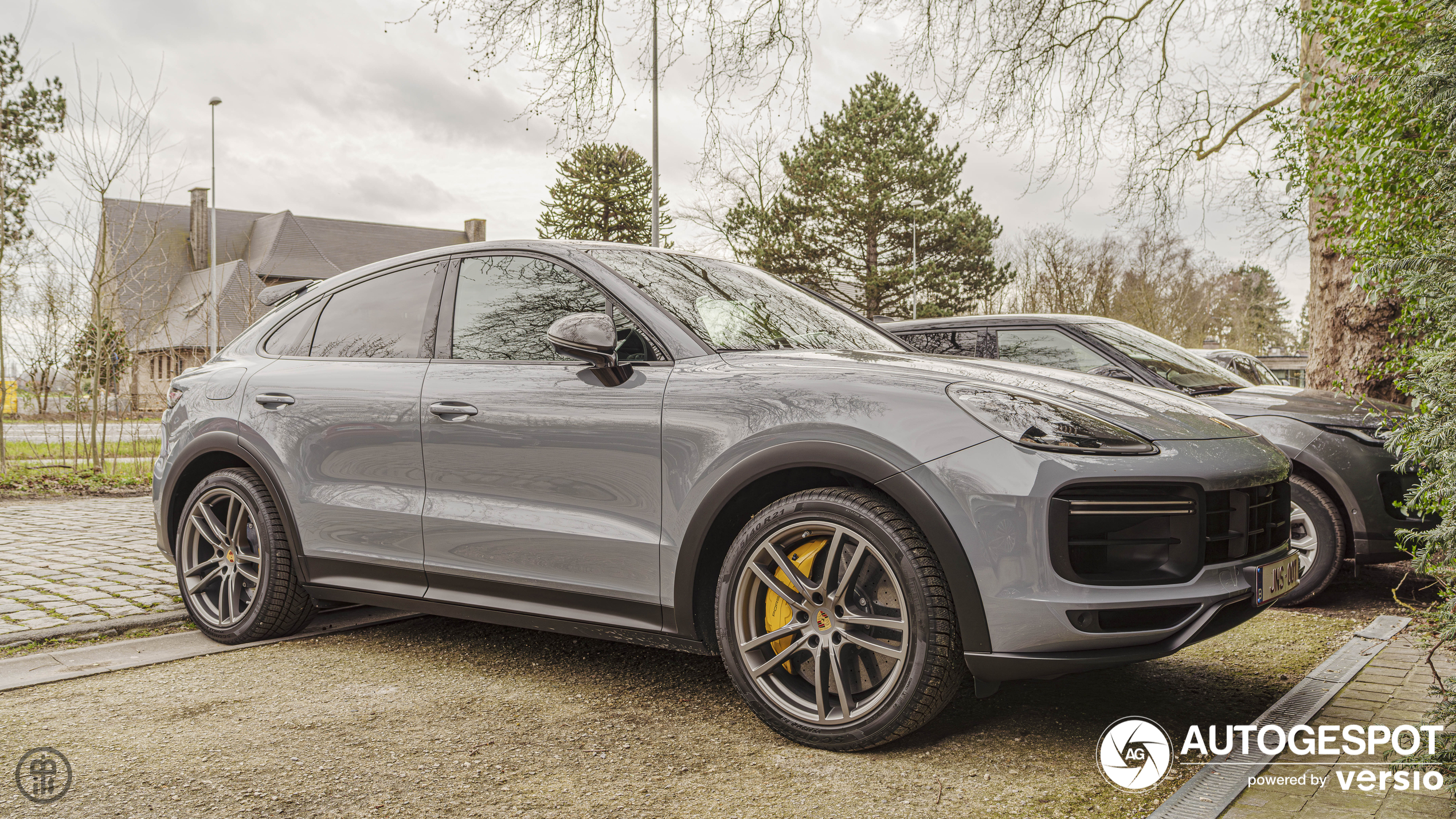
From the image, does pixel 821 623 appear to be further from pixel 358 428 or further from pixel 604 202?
pixel 604 202

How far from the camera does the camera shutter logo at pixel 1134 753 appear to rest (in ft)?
9.57

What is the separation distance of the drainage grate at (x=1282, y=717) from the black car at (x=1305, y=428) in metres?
0.45

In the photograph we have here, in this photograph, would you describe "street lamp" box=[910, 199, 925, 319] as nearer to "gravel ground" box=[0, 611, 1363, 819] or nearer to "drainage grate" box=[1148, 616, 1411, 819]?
"drainage grate" box=[1148, 616, 1411, 819]

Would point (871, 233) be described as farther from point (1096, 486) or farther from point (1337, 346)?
point (1096, 486)

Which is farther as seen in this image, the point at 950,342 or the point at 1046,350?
the point at 950,342

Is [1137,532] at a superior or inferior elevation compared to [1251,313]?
inferior

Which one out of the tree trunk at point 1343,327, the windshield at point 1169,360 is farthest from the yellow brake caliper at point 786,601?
the tree trunk at point 1343,327

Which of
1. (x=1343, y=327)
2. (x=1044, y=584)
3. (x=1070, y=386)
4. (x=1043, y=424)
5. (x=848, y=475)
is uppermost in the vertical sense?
(x=1343, y=327)

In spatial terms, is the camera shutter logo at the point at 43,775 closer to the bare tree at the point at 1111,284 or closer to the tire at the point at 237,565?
the tire at the point at 237,565

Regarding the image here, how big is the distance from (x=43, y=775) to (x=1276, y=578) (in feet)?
12.3

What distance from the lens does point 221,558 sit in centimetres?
478

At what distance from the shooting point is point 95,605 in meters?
5.25

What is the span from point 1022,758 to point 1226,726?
0.77 meters

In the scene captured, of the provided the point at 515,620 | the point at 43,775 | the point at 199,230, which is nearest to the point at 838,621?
the point at 515,620
